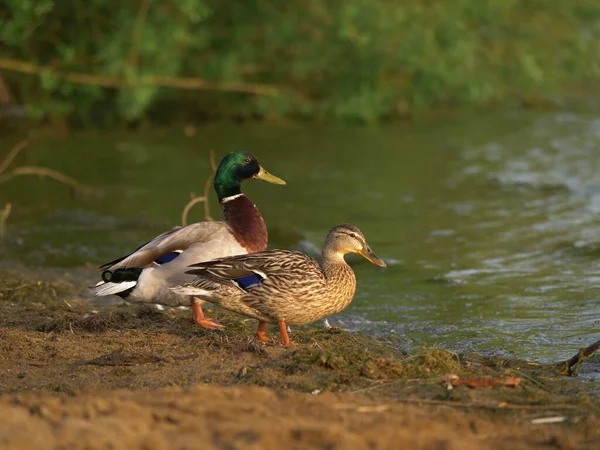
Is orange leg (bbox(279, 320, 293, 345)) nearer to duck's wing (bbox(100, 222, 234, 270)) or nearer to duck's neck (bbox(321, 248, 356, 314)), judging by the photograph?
duck's neck (bbox(321, 248, 356, 314))

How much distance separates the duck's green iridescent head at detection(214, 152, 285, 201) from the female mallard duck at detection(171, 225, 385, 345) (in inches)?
63.3

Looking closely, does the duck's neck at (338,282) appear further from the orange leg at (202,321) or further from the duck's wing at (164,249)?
the duck's wing at (164,249)

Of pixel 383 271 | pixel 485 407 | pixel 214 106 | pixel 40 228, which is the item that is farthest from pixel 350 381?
pixel 214 106

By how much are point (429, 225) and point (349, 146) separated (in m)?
6.20

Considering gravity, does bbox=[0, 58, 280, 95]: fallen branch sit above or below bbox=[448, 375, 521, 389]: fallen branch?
above

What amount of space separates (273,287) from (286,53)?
12402 mm

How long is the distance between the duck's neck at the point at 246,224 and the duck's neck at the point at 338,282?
34.7 inches

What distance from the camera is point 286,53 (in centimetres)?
1870

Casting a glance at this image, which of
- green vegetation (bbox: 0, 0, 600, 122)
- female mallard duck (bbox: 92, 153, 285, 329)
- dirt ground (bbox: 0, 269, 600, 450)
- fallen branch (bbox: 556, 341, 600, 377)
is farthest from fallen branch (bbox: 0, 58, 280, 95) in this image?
fallen branch (bbox: 556, 341, 600, 377)

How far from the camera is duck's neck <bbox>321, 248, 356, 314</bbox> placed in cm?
693

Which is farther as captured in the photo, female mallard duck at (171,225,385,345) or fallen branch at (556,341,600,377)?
female mallard duck at (171,225,385,345)

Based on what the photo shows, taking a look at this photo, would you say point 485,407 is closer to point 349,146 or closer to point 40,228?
point 40,228

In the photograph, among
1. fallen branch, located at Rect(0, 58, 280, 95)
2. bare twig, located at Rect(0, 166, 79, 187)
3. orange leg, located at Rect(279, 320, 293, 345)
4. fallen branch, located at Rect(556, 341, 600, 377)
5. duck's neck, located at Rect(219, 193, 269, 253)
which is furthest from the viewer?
fallen branch, located at Rect(0, 58, 280, 95)

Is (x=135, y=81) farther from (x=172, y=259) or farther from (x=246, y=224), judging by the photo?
(x=172, y=259)
